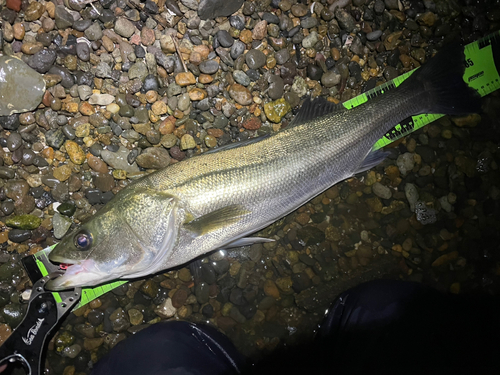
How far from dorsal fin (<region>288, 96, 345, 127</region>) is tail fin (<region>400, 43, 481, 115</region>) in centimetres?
82

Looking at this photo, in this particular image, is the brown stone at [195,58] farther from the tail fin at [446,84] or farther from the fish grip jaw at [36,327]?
the fish grip jaw at [36,327]

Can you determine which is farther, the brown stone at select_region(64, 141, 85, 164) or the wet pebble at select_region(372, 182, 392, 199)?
the wet pebble at select_region(372, 182, 392, 199)

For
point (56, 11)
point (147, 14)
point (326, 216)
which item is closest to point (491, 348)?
point (326, 216)

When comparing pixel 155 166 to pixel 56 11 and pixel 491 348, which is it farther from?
pixel 491 348

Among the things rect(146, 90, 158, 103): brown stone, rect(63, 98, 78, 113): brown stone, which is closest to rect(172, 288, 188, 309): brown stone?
rect(146, 90, 158, 103): brown stone

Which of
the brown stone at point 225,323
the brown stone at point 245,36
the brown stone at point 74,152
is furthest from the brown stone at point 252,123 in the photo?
the brown stone at point 225,323

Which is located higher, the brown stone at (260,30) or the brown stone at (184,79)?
the brown stone at (260,30)

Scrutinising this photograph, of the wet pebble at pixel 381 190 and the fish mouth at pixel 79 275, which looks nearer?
the fish mouth at pixel 79 275

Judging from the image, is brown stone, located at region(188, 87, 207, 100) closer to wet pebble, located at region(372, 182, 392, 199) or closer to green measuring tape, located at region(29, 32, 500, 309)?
green measuring tape, located at region(29, 32, 500, 309)

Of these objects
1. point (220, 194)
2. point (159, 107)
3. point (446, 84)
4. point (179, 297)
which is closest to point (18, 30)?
point (159, 107)

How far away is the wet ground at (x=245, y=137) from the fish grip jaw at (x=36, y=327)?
218mm

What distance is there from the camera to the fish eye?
1979 millimetres

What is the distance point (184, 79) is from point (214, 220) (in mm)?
1392

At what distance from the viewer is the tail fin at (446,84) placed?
2.53 meters
